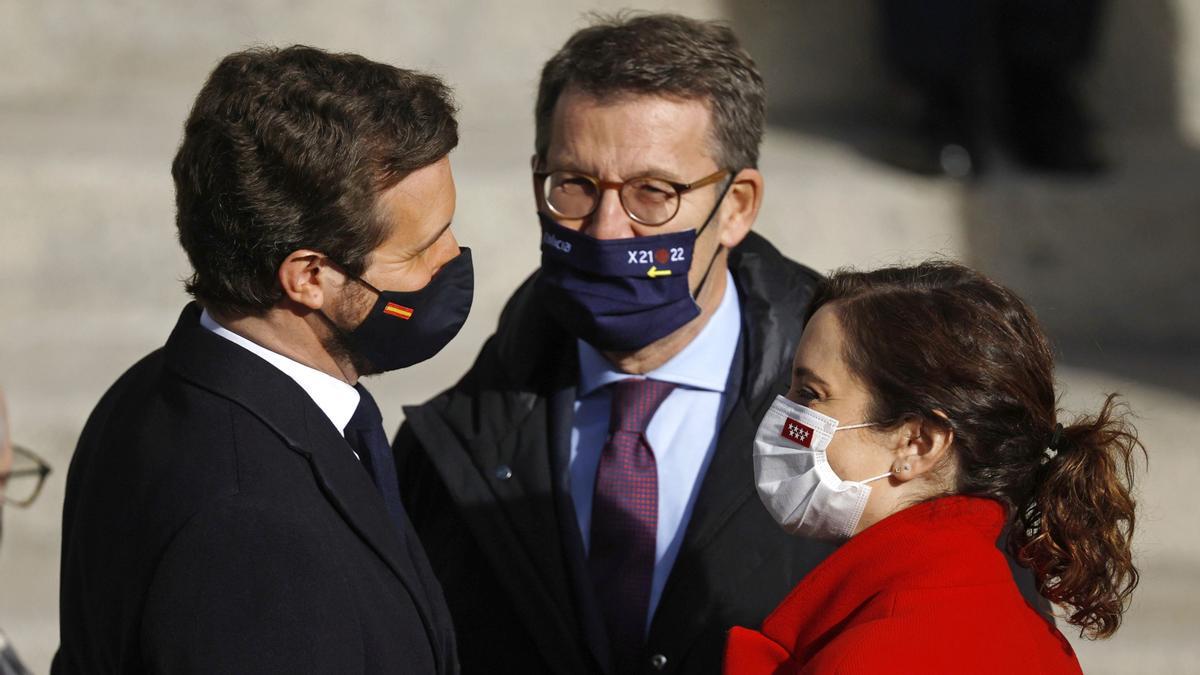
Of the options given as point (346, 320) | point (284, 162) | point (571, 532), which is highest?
point (284, 162)

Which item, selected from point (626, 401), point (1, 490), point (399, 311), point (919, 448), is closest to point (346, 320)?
point (399, 311)

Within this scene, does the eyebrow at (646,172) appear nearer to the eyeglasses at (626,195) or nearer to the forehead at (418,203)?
the eyeglasses at (626,195)

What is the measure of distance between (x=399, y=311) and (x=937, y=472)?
2.83ft

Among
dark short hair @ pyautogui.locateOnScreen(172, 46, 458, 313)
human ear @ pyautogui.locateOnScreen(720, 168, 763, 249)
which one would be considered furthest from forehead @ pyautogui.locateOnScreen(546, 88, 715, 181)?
dark short hair @ pyautogui.locateOnScreen(172, 46, 458, 313)

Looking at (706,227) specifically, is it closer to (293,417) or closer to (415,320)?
(415,320)

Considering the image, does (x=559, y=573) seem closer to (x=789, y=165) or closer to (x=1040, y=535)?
(x=1040, y=535)

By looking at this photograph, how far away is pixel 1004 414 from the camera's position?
1.93 m

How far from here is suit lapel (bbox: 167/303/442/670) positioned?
76.9 inches

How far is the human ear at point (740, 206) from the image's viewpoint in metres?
2.84

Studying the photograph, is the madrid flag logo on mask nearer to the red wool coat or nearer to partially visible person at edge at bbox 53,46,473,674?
the red wool coat

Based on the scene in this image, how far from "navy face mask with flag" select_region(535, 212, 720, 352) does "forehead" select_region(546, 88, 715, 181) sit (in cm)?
13

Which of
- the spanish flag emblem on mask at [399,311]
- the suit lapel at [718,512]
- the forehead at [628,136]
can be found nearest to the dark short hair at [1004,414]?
the suit lapel at [718,512]

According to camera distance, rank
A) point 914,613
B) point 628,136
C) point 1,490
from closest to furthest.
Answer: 1. point 1,490
2. point 914,613
3. point 628,136

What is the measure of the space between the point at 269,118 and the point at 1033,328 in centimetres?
114
